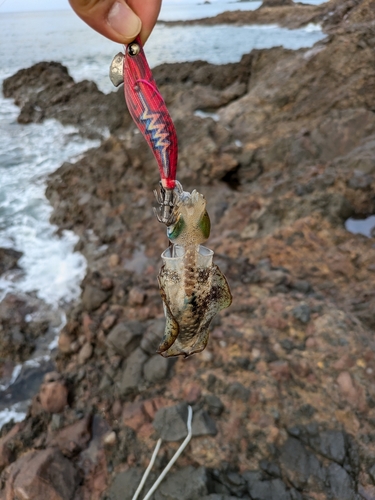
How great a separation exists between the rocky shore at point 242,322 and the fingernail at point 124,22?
2700mm

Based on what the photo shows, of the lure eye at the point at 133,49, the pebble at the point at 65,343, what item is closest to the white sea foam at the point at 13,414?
the pebble at the point at 65,343

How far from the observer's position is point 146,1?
1.46m

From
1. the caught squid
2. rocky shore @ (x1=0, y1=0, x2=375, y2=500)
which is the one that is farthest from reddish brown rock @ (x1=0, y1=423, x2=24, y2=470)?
the caught squid

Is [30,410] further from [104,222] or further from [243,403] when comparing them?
[104,222]

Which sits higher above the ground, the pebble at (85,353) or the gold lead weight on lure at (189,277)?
the gold lead weight on lure at (189,277)

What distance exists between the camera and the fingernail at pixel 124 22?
4.44ft

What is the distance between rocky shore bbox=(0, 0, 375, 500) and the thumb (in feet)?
8.86

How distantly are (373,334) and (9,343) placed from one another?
4.10m

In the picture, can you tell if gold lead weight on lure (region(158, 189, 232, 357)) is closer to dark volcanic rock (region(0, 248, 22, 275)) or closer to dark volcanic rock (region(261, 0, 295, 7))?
dark volcanic rock (region(0, 248, 22, 275))

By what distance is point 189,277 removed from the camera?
5.39 ft

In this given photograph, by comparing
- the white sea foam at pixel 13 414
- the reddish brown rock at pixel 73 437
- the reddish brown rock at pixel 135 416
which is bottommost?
the white sea foam at pixel 13 414

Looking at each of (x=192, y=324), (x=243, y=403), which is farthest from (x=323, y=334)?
(x=192, y=324)

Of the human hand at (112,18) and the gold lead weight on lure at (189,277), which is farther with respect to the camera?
the gold lead weight on lure at (189,277)

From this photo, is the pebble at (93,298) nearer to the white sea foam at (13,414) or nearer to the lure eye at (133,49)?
the white sea foam at (13,414)
